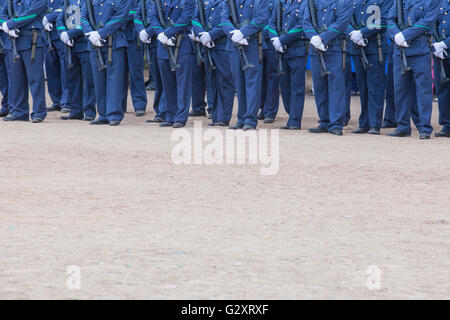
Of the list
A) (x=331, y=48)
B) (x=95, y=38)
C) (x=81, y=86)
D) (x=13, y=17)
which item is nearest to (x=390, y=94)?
(x=331, y=48)

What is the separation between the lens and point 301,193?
25.2 ft

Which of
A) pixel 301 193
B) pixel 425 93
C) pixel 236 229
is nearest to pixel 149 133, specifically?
pixel 425 93

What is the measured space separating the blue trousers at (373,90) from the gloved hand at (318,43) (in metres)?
0.85

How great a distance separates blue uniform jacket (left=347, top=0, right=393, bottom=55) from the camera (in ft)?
37.8

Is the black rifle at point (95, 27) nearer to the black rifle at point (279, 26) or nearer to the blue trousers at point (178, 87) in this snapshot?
the blue trousers at point (178, 87)

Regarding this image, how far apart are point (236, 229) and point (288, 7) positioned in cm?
623

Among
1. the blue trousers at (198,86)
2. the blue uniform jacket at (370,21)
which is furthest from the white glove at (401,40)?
the blue trousers at (198,86)

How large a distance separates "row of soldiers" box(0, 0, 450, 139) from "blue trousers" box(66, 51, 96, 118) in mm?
15

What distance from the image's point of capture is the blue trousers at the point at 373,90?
461 inches

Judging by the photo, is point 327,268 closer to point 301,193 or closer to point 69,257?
point 69,257

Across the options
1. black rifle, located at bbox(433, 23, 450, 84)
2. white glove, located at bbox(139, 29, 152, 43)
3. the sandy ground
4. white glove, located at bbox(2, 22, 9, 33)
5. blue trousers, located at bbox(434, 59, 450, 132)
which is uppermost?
white glove, located at bbox(2, 22, 9, 33)

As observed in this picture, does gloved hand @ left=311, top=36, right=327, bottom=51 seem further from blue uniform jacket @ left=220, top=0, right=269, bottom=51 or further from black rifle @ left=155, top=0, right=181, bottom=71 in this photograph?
black rifle @ left=155, top=0, right=181, bottom=71

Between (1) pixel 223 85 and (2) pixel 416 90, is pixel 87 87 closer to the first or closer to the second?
(1) pixel 223 85

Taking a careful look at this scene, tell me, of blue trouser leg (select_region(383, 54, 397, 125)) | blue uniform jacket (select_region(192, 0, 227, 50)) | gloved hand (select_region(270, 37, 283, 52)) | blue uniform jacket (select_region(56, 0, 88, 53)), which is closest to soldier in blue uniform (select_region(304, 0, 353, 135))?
gloved hand (select_region(270, 37, 283, 52))
